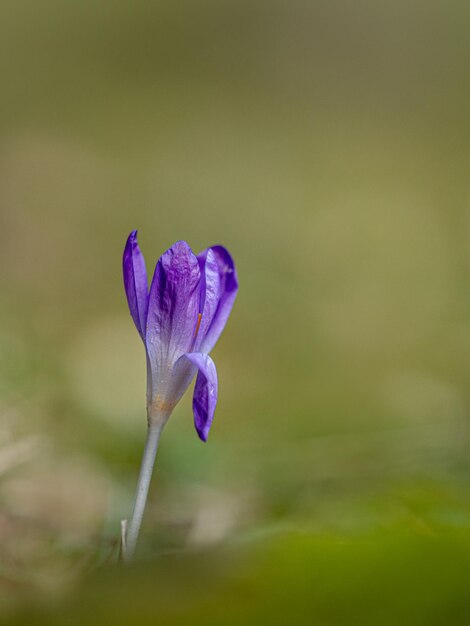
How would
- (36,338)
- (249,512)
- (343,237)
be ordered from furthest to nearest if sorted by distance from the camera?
(343,237), (36,338), (249,512)

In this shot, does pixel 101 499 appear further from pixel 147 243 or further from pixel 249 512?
pixel 147 243

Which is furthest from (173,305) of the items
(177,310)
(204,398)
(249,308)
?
(249,308)

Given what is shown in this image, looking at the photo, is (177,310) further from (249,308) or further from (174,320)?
(249,308)

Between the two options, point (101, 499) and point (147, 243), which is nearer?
point (101, 499)

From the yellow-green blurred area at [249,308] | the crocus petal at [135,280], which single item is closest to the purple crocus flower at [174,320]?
the crocus petal at [135,280]

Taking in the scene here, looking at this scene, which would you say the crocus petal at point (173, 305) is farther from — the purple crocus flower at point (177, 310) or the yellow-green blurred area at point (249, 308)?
the yellow-green blurred area at point (249, 308)

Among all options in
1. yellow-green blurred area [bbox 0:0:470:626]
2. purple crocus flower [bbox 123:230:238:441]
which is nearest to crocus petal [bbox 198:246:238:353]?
purple crocus flower [bbox 123:230:238:441]

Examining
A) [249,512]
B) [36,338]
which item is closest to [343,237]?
[36,338]

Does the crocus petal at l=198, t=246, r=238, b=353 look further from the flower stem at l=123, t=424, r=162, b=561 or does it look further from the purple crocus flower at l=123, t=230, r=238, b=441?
the flower stem at l=123, t=424, r=162, b=561
